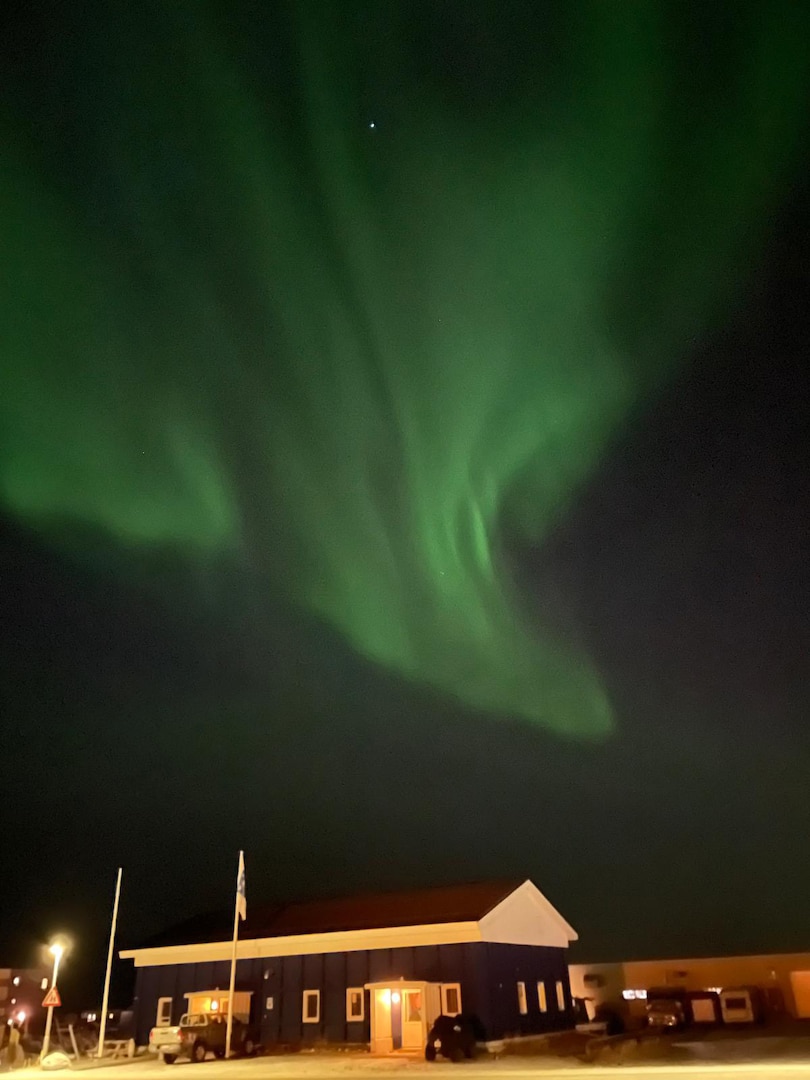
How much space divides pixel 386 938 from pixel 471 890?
5.00m

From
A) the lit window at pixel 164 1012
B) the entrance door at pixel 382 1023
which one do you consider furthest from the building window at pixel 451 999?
the lit window at pixel 164 1012

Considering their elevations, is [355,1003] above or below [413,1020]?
above

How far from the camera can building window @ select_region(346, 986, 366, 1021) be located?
1241 inches

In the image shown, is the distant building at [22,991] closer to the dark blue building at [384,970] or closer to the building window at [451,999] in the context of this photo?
the dark blue building at [384,970]

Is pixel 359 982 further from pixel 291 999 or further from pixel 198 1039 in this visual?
pixel 198 1039

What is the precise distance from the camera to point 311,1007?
32625 millimetres

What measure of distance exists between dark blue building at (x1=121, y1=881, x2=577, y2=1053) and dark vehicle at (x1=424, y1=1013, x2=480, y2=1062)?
253cm

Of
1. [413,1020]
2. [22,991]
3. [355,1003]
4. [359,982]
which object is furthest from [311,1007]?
[22,991]

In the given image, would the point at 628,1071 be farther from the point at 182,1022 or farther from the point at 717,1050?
the point at 182,1022

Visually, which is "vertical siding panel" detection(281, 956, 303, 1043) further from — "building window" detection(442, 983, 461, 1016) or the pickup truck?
"building window" detection(442, 983, 461, 1016)

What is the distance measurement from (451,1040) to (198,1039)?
8.80 metres

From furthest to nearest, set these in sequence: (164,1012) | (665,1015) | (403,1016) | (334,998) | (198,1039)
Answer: (164,1012), (665,1015), (334,998), (403,1016), (198,1039)

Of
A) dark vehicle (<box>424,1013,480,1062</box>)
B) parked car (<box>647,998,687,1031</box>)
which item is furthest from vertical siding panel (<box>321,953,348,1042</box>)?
parked car (<box>647,998,687,1031</box>)

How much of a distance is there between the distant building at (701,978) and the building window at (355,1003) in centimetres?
1451
